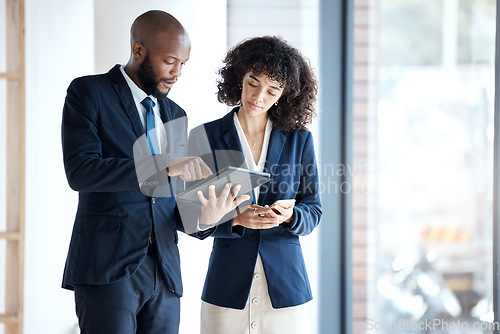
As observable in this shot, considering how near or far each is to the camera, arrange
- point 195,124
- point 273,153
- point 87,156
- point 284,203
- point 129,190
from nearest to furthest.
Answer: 1. point 87,156
2. point 129,190
3. point 284,203
4. point 273,153
5. point 195,124

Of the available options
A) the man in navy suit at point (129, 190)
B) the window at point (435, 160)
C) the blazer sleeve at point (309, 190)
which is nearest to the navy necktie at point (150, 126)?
the man in navy suit at point (129, 190)

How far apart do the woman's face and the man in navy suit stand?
262 millimetres

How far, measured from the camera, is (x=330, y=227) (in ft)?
8.76

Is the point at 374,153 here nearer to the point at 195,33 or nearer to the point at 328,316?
the point at 328,316

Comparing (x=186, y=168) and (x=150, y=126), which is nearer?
(x=186, y=168)

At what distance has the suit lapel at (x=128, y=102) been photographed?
163 cm

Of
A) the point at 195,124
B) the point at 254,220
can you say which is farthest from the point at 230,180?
the point at 195,124

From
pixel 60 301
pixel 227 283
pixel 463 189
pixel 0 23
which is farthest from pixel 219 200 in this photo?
pixel 463 189

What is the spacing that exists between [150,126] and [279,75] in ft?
1.58

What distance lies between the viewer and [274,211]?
1754 millimetres

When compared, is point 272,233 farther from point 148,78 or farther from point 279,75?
point 148,78

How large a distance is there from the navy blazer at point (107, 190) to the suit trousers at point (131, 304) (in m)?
0.03

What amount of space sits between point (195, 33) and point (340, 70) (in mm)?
778

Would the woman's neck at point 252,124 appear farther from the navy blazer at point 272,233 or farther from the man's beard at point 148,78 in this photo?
the man's beard at point 148,78
